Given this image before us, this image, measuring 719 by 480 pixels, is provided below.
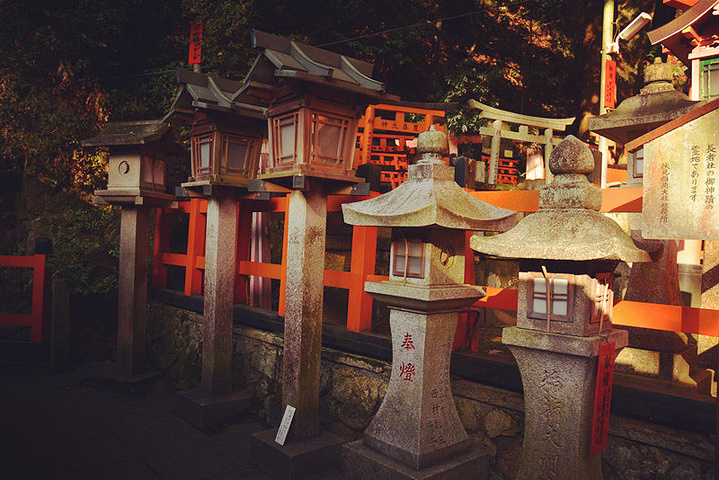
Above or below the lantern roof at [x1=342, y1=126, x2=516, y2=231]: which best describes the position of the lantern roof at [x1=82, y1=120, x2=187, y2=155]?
above

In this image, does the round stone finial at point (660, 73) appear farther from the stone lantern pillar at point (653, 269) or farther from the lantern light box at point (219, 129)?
the lantern light box at point (219, 129)

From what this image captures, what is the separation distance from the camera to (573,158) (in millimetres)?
3564

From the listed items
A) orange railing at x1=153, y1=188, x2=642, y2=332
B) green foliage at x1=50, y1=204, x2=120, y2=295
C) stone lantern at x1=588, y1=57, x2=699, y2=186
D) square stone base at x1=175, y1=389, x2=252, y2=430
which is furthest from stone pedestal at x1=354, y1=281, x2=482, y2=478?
green foliage at x1=50, y1=204, x2=120, y2=295

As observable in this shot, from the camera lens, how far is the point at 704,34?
15.3 feet

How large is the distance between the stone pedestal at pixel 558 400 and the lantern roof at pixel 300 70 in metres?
2.99

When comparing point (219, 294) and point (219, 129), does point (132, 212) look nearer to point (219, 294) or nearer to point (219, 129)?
point (219, 294)

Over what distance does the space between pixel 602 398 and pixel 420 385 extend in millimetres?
1398

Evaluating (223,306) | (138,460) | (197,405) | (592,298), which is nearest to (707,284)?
(592,298)

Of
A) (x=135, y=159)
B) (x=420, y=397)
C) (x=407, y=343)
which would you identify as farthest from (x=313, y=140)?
(x=135, y=159)

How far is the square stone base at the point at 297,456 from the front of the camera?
525 cm

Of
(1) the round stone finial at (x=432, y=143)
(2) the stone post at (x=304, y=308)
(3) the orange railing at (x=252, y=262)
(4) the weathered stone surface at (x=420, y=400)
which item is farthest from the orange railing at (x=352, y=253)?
(1) the round stone finial at (x=432, y=143)

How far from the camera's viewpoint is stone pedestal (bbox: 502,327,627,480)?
352 cm

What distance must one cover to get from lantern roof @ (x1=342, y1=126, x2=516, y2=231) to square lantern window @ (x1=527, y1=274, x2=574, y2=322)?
0.63 meters

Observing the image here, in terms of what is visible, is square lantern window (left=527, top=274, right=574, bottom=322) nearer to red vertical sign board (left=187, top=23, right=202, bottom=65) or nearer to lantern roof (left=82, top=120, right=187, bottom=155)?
lantern roof (left=82, top=120, right=187, bottom=155)
